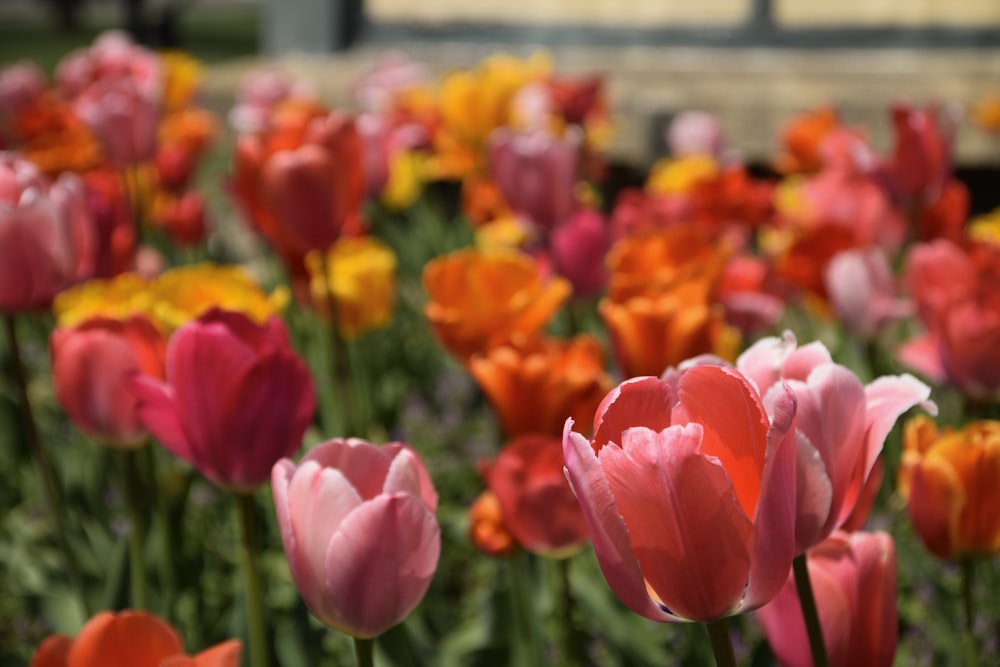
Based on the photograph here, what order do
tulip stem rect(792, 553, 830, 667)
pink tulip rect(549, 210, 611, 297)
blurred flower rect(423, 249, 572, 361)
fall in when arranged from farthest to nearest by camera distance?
pink tulip rect(549, 210, 611, 297) < blurred flower rect(423, 249, 572, 361) < tulip stem rect(792, 553, 830, 667)

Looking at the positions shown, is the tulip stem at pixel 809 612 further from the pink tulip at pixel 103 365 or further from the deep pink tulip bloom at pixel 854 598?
the pink tulip at pixel 103 365

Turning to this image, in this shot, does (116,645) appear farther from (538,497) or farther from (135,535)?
(135,535)

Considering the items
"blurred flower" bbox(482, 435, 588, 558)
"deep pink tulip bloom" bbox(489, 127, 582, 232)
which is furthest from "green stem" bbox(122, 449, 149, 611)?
"deep pink tulip bloom" bbox(489, 127, 582, 232)

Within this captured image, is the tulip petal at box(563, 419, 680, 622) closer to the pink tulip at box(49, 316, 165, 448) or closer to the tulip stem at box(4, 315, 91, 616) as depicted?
the pink tulip at box(49, 316, 165, 448)

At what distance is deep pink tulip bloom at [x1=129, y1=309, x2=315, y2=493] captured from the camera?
39.6 inches

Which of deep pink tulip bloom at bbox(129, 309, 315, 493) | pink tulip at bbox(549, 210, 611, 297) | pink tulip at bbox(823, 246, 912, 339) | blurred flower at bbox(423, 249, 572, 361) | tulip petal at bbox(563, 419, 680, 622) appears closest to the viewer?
tulip petal at bbox(563, 419, 680, 622)

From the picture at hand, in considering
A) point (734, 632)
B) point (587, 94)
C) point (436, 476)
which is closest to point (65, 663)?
point (734, 632)

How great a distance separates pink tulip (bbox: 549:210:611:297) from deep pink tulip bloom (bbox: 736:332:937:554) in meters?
1.07

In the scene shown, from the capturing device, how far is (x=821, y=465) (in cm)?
72

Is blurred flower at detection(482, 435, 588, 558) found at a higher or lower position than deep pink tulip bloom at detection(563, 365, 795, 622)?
lower

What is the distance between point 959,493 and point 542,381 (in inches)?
15.7

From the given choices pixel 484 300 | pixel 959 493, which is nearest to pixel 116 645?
pixel 959 493

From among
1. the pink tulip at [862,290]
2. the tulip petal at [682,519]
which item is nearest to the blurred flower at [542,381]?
the tulip petal at [682,519]

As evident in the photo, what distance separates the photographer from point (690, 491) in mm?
666
